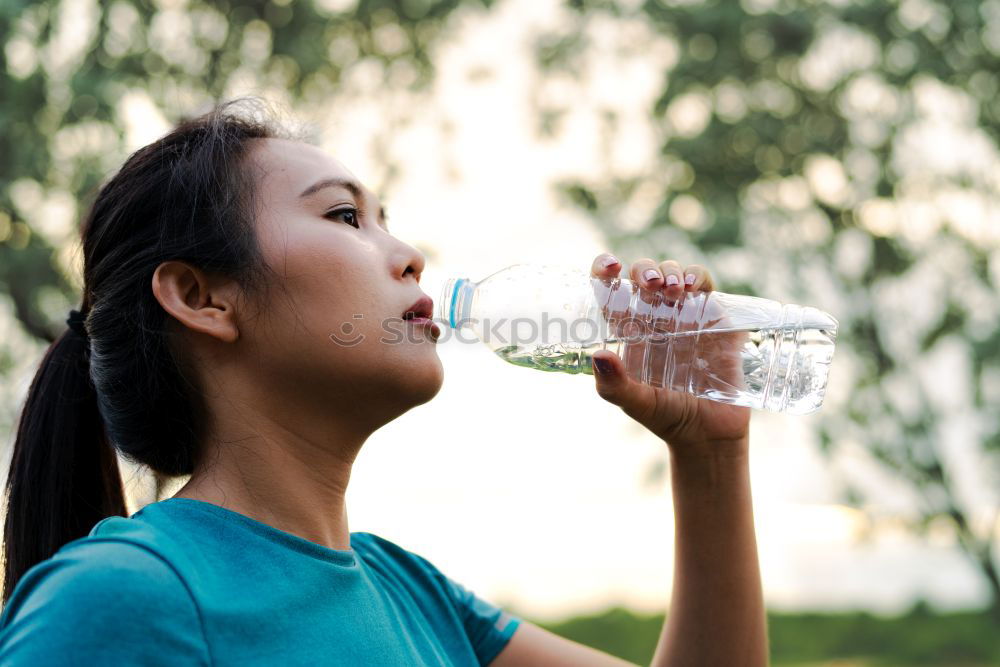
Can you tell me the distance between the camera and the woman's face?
160 cm

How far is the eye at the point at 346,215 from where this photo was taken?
171 centimetres

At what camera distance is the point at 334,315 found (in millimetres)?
1603

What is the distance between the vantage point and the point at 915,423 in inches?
267

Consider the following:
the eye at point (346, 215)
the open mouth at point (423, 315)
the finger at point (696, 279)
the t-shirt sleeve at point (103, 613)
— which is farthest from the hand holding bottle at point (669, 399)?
the t-shirt sleeve at point (103, 613)

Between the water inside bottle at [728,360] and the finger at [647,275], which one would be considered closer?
the finger at [647,275]

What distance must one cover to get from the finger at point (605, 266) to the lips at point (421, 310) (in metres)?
0.32

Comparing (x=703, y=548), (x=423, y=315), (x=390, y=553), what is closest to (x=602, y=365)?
(x=423, y=315)

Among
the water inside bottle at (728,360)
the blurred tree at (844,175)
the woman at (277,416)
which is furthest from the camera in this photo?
the blurred tree at (844,175)

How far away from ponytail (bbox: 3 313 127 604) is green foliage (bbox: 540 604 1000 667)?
5897 millimetres

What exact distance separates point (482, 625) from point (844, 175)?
221 inches

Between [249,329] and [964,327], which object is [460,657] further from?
[964,327]

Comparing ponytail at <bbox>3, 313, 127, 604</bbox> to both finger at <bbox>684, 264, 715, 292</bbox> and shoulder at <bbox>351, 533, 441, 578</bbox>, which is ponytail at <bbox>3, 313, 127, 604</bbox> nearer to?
shoulder at <bbox>351, 533, 441, 578</bbox>

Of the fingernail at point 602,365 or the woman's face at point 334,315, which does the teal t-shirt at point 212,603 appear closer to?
the woman's face at point 334,315

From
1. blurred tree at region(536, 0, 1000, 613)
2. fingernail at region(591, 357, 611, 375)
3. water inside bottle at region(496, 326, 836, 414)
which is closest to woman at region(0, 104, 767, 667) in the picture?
fingernail at region(591, 357, 611, 375)
